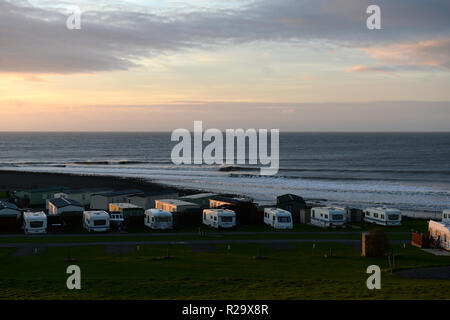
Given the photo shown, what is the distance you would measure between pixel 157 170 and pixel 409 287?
97998 millimetres

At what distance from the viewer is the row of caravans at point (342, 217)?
44031 millimetres

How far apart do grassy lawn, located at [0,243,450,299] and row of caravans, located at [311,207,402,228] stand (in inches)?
328

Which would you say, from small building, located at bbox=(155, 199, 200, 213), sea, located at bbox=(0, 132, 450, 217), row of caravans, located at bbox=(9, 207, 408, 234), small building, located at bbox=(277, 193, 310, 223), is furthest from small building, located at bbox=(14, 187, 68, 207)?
sea, located at bbox=(0, 132, 450, 217)

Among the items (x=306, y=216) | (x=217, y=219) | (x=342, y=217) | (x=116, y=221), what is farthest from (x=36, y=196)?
(x=342, y=217)

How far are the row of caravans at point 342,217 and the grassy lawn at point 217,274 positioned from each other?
834 cm

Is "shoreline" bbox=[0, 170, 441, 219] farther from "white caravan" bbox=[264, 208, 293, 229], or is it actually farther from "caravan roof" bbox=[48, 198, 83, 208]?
"white caravan" bbox=[264, 208, 293, 229]

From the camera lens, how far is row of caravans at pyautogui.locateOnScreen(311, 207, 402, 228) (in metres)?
44.0

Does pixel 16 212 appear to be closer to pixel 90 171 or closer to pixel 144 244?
pixel 144 244

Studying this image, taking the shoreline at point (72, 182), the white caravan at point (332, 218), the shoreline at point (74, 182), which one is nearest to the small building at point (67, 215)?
the white caravan at point (332, 218)

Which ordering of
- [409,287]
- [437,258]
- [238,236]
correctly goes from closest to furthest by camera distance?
[409,287] → [437,258] → [238,236]

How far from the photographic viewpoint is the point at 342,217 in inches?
1738
